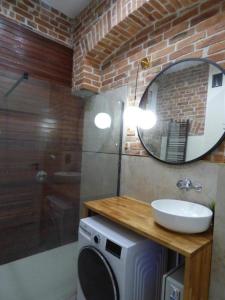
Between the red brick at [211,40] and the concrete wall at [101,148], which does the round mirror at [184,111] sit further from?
the concrete wall at [101,148]

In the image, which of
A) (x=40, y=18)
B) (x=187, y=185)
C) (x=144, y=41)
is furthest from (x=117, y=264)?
(x=40, y=18)

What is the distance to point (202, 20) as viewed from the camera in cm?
153

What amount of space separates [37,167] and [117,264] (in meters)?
1.38

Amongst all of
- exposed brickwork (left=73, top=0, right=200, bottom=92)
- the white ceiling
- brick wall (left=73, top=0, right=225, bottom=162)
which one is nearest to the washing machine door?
brick wall (left=73, top=0, right=225, bottom=162)

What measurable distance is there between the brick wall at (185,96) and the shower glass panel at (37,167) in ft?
3.89

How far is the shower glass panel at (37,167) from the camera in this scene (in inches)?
80.3

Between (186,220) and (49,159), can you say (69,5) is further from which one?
(186,220)

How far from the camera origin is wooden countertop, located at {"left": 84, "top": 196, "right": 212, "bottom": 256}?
109 cm

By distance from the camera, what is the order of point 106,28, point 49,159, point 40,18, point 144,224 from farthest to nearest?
point 40,18 → point 49,159 → point 106,28 → point 144,224

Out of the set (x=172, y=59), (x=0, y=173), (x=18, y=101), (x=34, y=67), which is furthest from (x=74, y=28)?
(x=0, y=173)

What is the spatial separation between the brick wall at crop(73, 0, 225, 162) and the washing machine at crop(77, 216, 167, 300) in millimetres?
814

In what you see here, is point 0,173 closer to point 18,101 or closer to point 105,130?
point 18,101

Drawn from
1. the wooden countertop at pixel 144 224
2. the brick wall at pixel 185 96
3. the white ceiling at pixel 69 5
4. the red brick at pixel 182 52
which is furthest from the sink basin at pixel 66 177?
the white ceiling at pixel 69 5

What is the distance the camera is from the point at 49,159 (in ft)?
7.31
